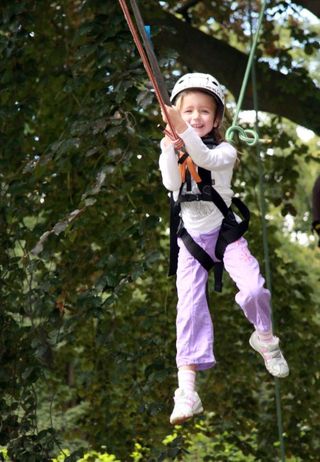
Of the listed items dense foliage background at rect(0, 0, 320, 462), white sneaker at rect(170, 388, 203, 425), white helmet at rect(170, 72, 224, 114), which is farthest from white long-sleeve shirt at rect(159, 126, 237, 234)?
dense foliage background at rect(0, 0, 320, 462)

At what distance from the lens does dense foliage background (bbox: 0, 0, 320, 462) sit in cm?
568

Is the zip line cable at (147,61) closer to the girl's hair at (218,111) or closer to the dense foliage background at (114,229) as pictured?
the girl's hair at (218,111)

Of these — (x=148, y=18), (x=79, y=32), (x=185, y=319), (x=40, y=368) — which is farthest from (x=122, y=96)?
(x=185, y=319)

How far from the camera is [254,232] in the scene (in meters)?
8.20

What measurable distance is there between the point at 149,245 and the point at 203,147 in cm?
289

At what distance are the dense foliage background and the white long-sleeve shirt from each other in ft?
4.83

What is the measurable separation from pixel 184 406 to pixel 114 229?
4.13 meters

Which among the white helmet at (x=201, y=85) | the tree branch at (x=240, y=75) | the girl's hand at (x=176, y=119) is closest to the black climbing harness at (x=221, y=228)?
the white helmet at (x=201, y=85)

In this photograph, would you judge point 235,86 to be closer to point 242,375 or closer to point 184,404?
point 242,375

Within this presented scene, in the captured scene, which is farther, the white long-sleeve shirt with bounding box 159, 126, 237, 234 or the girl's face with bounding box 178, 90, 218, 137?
the girl's face with bounding box 178, 90, 218, 137

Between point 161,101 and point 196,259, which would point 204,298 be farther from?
point 161,101

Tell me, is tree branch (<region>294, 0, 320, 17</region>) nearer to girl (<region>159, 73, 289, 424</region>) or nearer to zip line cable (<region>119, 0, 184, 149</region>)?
girl (<region>159, 73, 289, 424</region>)

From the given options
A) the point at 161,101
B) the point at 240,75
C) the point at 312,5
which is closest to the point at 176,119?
the point at 161,101

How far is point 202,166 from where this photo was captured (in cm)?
284
